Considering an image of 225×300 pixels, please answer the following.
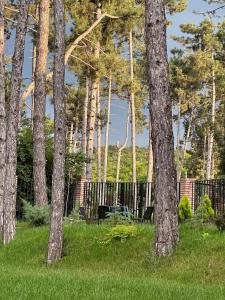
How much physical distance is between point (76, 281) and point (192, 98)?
4769 centimetres

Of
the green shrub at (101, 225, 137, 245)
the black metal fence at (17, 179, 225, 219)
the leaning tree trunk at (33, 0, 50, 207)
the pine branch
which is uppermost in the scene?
the pine branch

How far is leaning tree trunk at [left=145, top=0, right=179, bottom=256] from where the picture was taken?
11594mm

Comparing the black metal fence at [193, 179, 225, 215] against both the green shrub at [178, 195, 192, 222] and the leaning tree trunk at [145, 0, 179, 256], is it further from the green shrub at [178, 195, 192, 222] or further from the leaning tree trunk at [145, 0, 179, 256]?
the leaning tree trunk at [145, 0, 179, 256]

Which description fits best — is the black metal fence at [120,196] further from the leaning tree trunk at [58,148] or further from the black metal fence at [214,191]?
the leaning tree trunk at [58,148]

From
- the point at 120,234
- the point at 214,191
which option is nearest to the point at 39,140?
the point at 214,191

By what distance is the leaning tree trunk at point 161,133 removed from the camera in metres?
11.6

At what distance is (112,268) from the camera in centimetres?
1170

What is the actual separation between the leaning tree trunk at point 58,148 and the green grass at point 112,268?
425 mm

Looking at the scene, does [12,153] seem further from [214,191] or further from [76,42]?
[76,42]

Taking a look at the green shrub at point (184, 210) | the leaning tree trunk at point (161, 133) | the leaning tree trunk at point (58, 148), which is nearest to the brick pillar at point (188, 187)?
the green shrub at point (184, 210)

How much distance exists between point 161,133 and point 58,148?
274 centimetres

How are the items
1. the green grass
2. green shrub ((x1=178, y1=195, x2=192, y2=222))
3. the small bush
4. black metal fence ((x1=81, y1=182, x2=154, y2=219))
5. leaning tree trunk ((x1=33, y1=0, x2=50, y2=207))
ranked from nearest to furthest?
the green grass → the small bush → green shrub ((x1=178, y1=195, x2=192, y2=222)) → leaning tree trunk ((x1=33, y1=0, x2=50, y2=207)) → black metal fence ((x1=81, y1=182, x2=154, y2=219))

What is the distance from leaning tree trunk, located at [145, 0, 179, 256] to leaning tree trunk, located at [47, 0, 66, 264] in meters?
2.49

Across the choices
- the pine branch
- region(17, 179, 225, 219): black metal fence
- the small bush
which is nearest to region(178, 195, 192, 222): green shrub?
the small bush
